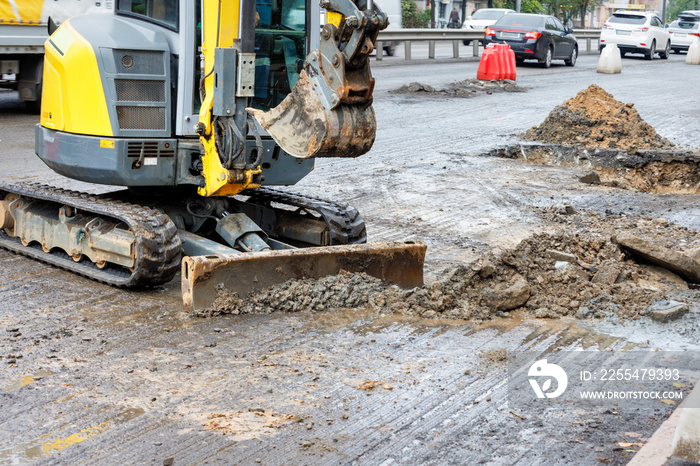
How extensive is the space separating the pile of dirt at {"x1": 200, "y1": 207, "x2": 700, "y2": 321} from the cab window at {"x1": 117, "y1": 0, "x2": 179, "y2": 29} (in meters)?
2.20

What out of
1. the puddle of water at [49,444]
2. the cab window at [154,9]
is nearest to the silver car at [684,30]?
the cab window at [154,9]

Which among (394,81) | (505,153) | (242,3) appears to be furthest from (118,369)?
(394,81)

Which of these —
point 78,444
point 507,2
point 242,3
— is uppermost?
point 507,2

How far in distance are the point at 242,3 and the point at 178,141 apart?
1.24m

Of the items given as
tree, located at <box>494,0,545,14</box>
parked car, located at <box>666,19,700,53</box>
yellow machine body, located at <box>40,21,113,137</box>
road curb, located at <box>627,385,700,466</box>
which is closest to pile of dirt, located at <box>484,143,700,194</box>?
yellow machine body, located at <box>40,21,113,137</box>

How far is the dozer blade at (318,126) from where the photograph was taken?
548 cm

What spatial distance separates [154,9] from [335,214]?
227 cm

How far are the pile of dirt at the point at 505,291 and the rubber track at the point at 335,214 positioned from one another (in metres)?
0.88

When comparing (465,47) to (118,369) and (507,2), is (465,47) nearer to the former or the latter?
(507,2)

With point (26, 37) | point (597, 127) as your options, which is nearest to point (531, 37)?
point (597, 127)

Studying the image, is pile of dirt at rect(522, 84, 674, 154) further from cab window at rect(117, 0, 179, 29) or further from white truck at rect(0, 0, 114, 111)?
cab window at rect(117, 0, 179, 29)

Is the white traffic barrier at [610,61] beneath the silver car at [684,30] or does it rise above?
beneath

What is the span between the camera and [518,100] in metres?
19.6

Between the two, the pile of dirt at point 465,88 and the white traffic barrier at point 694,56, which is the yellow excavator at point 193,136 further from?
the white traffic barrier at point 694,56
